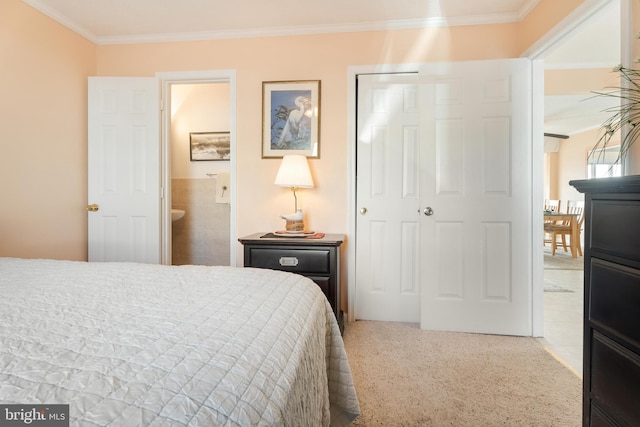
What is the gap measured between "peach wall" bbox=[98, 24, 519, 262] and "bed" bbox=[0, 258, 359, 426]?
1607 millimetres

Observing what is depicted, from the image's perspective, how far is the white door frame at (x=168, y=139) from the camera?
2.97 meters

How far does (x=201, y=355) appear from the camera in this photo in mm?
679

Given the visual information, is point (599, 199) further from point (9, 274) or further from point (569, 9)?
point (9, 274)

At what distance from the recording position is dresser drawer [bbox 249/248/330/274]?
2412mm

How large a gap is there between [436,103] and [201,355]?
8.22ft

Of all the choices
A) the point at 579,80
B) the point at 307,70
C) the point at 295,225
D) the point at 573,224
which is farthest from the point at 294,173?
the point at 573,224

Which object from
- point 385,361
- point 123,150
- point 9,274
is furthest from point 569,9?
point 123,150

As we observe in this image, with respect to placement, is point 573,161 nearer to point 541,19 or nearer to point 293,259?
point 541,19

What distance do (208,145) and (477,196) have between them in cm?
296

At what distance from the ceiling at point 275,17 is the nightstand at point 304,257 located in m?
1.74

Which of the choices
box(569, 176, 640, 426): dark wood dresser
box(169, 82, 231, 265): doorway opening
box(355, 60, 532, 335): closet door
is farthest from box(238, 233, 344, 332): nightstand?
box(169, 82, 231, 265): doorway opening

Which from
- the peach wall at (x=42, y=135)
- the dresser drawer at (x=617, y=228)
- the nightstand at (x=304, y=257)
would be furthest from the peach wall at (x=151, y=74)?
the dresser drawer at (x=617, y=228)

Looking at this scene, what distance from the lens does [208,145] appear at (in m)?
4.03

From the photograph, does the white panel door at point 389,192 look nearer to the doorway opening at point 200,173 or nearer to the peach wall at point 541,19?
the peach wall at point 541,19
